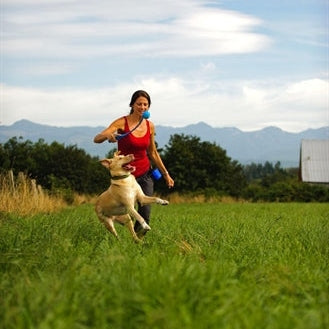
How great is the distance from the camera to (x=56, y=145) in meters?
45.2

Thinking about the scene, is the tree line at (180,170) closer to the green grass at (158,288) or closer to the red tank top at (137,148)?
the red tank top at (137,148)

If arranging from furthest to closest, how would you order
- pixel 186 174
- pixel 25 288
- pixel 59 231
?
pixel 186 174
pixel 59 231
pixel 25 288

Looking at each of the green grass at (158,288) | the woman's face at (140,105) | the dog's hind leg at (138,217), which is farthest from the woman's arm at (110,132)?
the green grass at (158,288)

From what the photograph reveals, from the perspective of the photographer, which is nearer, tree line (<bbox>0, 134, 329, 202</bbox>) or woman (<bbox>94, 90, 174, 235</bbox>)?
woman (<bbox>94, 90, 174, 235</bbox>)

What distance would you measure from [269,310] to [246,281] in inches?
41.4

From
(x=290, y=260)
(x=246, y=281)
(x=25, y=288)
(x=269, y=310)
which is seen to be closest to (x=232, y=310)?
(x=269, y=310)

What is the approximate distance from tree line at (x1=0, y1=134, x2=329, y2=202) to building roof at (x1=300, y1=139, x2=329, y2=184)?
18907mm

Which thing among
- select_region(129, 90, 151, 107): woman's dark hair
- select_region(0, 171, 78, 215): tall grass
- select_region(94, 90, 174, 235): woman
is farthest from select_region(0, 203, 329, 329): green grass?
select_region(0, 171, 78, 215): tall grass

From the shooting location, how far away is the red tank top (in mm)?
8844

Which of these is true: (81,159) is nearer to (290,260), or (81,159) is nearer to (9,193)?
(9,193)

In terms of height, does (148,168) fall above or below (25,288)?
above

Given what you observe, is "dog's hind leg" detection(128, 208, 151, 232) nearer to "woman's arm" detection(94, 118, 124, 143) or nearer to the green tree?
"woman's arm" detection(94, 118, 124, 143)

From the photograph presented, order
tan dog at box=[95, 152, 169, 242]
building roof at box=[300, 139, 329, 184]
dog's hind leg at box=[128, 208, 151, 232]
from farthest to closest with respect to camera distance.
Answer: building roof at box=[300, 139, 329, 184] < tan dog at box=[95, 152, 169, 242] < dog's hind leg at box=[128, 208, 151, 232]

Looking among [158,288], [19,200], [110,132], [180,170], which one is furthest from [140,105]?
[180,170]
